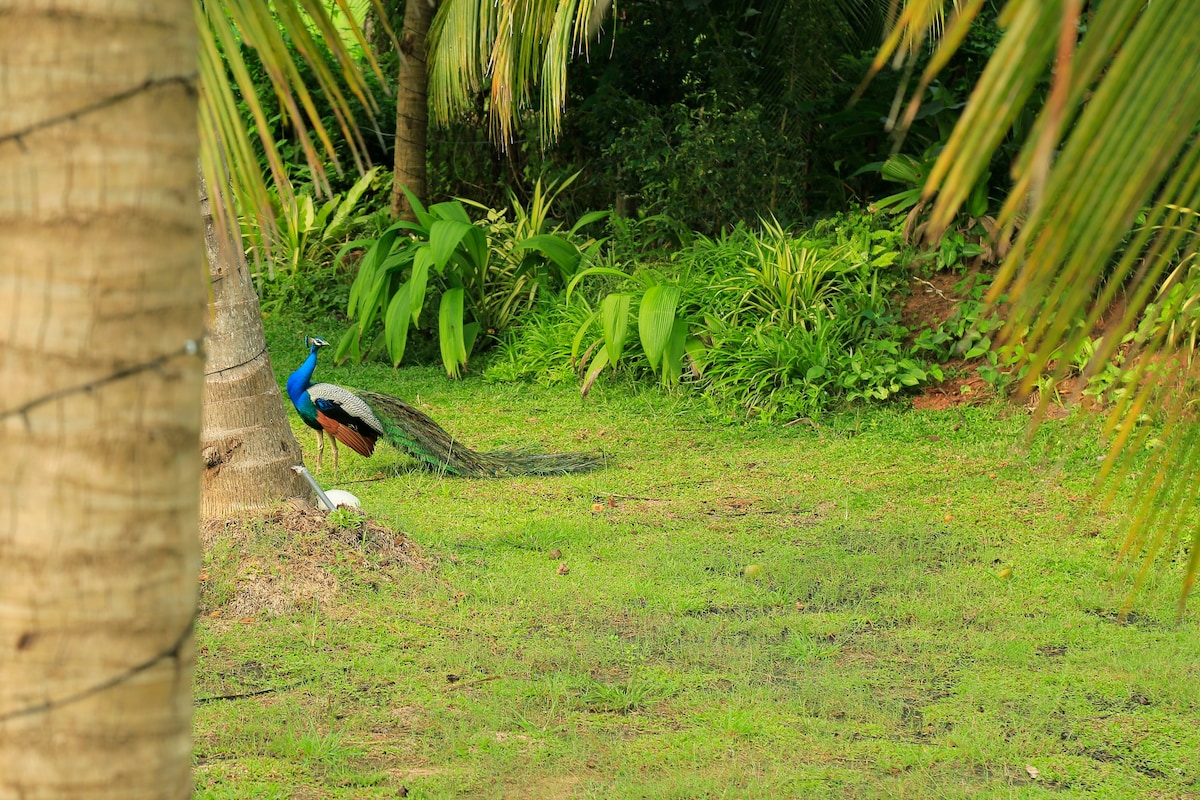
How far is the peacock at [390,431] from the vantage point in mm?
6055

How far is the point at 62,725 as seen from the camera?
1.14 m

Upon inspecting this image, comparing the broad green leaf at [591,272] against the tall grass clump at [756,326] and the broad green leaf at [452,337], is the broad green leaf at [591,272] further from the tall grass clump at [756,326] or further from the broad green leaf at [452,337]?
the broad green leaf at [452,337]

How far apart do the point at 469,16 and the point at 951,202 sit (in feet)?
25.1

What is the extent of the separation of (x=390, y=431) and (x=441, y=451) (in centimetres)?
29

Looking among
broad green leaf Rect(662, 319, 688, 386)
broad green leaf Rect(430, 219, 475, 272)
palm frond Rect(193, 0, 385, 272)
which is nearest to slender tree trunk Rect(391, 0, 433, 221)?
broad green leaf Rect(430, 219, 475, 272)

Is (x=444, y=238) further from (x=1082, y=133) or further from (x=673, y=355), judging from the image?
(x=1082, y=133)

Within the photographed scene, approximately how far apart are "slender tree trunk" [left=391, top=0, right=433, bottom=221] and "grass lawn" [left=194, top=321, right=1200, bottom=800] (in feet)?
13.9

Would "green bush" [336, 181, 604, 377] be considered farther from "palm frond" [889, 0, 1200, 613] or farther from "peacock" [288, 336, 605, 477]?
"palm frond" [889, 0, 1200, 613]

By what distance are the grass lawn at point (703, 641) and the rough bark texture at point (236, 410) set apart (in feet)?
0.52

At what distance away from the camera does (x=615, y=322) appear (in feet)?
25.5

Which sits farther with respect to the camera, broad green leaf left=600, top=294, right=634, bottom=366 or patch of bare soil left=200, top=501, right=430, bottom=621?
broad green leaf left=600, top=294, right=634, bottom=366

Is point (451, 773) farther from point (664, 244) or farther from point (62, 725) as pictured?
point (664, 244)

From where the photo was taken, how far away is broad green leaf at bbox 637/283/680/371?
25.0 ft

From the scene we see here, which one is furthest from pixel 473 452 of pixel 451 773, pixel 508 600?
pixel 451 773
